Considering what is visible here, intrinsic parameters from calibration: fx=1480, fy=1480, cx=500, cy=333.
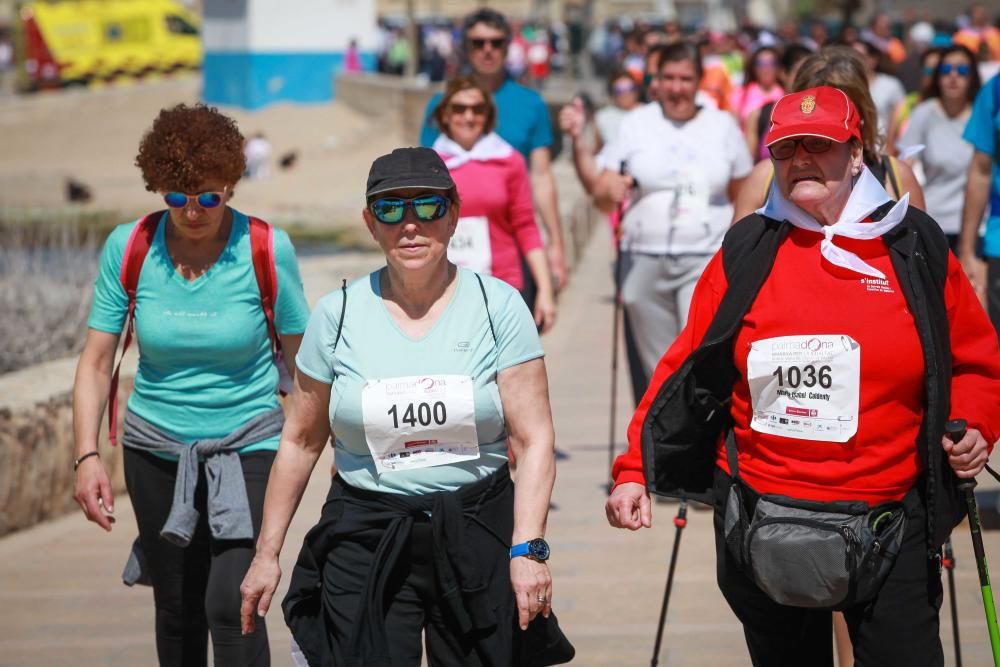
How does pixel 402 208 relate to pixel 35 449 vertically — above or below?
above

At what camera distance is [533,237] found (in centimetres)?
682

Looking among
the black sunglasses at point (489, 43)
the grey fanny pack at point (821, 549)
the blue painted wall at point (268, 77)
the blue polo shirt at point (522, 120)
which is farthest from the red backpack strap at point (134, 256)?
the blue painted wall at point (268, 77)

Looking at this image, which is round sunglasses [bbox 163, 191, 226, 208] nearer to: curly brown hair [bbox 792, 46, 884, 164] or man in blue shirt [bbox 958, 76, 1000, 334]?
curly brown hair [bbox 792, 46, 884, 164]

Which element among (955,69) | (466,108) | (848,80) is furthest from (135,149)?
(848,80)

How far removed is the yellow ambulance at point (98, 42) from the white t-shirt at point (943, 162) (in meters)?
46.7

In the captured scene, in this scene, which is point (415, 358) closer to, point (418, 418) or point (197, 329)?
point (418, 418)

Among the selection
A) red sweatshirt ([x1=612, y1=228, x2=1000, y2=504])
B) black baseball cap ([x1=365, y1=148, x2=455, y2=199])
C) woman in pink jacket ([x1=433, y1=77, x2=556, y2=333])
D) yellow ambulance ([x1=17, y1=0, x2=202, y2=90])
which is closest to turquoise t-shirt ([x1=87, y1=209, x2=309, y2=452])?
black baseball cap ([x1=365, y1=148, x2=455, y2=199])

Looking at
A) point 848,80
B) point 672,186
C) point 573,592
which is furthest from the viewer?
point 672,186

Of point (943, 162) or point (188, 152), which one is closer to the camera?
point (188, 152)

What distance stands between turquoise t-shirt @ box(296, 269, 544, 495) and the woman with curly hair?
672 millimetres

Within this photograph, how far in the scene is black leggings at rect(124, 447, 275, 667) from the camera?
430 centimetres

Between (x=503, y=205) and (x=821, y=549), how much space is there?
3560 millimetres

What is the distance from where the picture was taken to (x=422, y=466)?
12.1 ft

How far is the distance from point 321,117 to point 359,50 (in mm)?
6147
